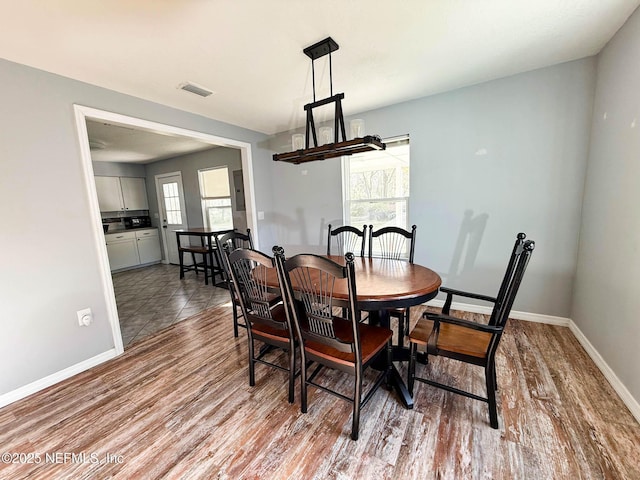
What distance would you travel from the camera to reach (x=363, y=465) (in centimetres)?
133

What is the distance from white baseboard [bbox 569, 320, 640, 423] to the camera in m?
1.56

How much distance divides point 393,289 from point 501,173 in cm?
199

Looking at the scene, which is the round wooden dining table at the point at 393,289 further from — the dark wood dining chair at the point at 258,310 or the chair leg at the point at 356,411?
the chair leg at the point at 356,411

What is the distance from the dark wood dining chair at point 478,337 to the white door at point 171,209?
566 centimetres

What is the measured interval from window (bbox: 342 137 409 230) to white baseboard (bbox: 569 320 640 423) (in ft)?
6.03

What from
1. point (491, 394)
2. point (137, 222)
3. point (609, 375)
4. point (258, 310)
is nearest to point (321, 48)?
point (258, 310)

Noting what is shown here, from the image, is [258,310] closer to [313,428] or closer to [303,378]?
[303,378]

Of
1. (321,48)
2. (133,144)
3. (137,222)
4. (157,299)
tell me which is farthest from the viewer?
(137,222)

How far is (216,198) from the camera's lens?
5371mm

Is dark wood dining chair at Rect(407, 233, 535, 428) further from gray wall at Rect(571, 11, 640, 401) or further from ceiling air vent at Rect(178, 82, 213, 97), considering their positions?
ceiling air vent at Rect(178, 82, 213, 97)

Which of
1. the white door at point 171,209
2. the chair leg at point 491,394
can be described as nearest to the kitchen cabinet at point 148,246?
the white door at point 171,209

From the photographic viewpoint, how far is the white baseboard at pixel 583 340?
63.2 inches

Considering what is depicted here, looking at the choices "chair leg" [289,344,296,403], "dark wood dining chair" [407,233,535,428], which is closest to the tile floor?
"chair leg" [289,344,296,403]

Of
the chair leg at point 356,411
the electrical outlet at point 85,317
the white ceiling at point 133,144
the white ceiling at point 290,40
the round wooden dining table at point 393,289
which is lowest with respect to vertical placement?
the chair leg at point 356,411
